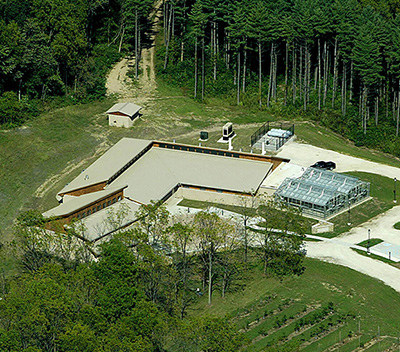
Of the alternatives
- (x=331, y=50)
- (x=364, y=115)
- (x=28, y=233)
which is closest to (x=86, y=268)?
(x=28, y=233)

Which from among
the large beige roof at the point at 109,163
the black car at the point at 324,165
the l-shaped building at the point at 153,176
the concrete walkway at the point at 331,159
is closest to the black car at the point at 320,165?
the black car at the point at 324,165

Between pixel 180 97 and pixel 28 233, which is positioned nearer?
pixel 28 233

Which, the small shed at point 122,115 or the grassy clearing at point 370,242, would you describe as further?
the small shed at point 122,115

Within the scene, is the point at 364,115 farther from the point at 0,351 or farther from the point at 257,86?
the point at 0,351

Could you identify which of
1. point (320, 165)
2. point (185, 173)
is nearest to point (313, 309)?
point (320, 165)

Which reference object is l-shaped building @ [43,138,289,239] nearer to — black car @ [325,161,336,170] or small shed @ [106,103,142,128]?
black car @ [325,161,336,170]

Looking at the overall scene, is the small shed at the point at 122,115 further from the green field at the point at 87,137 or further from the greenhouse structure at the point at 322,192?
the greenhouse structure at the point at 322,192
